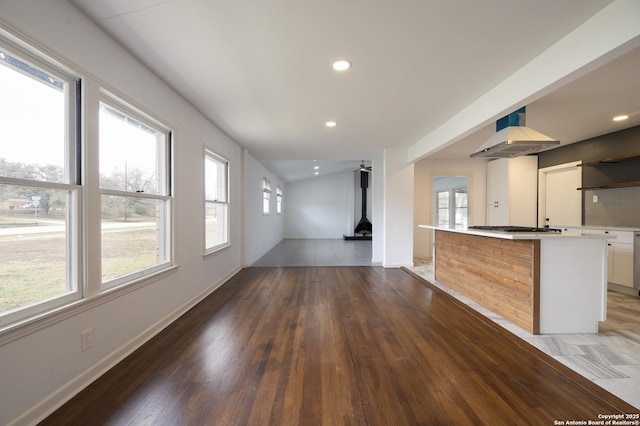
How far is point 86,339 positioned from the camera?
1796 mm

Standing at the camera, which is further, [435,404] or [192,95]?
[192,95]

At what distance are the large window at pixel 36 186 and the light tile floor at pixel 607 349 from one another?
11.8ft

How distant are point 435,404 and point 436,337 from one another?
96cm

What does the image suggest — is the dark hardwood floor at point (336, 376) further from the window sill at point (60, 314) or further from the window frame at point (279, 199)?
the window frame at point (279, 199)

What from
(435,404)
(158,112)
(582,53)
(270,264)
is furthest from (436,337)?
(270,264)

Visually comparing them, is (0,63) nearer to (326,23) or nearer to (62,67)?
(62,67)

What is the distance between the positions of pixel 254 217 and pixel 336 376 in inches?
Answer: 198

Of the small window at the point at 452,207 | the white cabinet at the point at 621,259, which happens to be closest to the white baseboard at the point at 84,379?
the white cabinet at the point at 621,259

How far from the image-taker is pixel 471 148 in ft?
18.0

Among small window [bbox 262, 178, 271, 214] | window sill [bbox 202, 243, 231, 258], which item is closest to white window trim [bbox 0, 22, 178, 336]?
window sill [bbox 202, 243, 231, 258]

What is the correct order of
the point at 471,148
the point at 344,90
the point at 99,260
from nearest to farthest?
the point at 99,260 → the point at 344,90 → the point at 471,148

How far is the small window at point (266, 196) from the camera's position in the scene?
7.71 metres

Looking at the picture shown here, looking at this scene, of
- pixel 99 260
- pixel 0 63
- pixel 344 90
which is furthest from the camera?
pixel 344 90

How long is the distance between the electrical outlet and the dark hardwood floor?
0.26 metres
